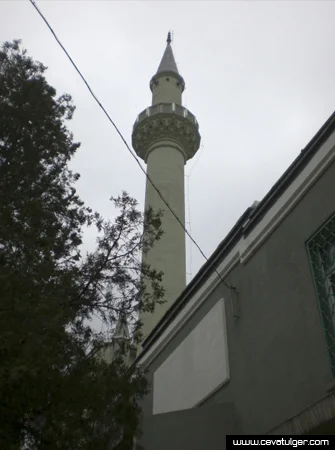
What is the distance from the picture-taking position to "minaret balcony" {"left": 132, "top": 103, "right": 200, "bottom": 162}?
66.2ft

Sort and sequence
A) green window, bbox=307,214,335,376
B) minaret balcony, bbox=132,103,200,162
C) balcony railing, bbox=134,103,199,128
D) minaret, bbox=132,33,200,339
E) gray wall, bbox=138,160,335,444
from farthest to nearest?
balcony railing, bbox=134,103,199,128 < minaret balcony, bbox=132,103,200,162 < minaret, bbox=132,33,200,339 < gray wall, bbox=138,160,335,444 < green window, bbox=307,214,335,376

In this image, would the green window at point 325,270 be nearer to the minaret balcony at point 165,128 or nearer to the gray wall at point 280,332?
the gray wall at point 280,332

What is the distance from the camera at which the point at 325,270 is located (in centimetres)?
631

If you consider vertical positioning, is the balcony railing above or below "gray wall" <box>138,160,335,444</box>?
above

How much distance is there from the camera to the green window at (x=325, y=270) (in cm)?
597

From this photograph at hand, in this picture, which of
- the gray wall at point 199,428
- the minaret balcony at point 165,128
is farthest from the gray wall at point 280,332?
the minaret balcony at point 165,128

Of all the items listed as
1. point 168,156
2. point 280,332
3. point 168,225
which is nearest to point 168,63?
point 168,156

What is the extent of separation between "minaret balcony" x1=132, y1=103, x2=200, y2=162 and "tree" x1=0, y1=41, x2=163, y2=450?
11755 mm

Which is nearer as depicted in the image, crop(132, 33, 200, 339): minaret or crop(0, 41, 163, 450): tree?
crop(0, 41, 163, 450): tree

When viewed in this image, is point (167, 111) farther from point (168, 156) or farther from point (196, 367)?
point (196, 367)

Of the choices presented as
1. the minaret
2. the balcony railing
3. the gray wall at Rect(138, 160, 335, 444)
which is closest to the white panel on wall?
the gray wall at Rect(138, 160, 335, 444)

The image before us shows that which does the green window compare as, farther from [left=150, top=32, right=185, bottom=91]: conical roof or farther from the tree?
[left=150, top=32, right=185, bottom=91]: conical roof

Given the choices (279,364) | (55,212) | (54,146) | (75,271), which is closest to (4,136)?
(54,146)

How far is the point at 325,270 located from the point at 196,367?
3367 mm
